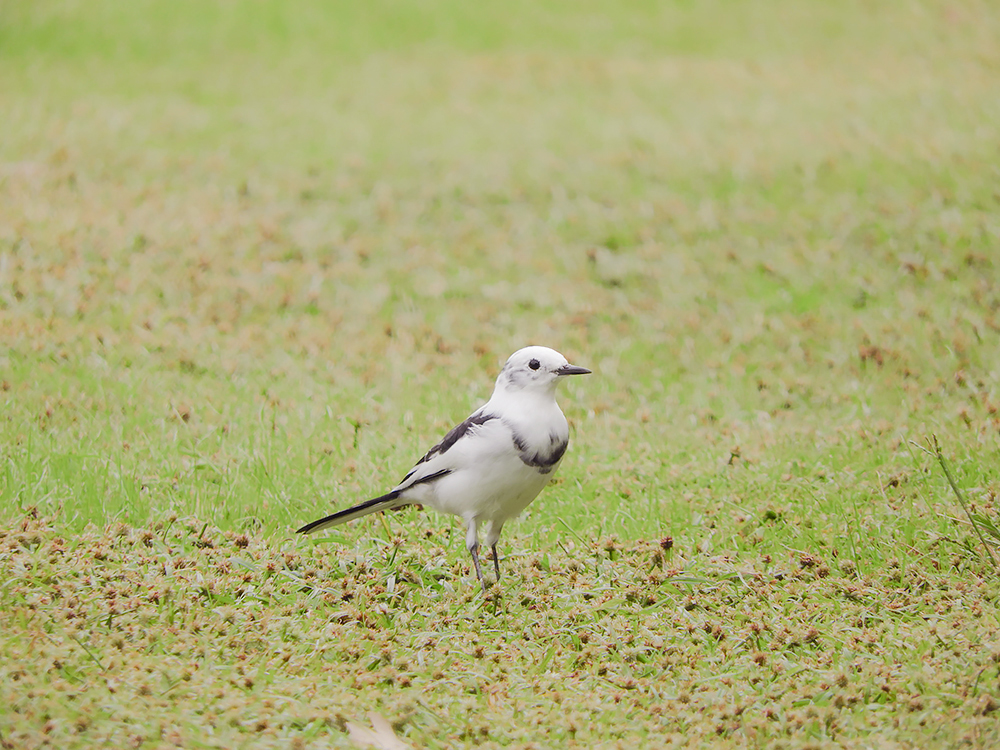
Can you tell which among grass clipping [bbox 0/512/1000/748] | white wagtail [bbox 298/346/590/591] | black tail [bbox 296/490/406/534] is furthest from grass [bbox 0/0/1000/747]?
white wagtail [bbox 298/346/590/591]

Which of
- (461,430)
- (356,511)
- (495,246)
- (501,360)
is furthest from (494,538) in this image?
(495,246)

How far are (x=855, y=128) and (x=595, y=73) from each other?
482cm

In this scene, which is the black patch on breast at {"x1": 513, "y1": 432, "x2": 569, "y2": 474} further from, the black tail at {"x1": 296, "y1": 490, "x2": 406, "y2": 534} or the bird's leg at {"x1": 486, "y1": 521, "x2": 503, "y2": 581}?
the black tail at {"x1": 296, "y1": 490, "x2": 406, "y2": 534}

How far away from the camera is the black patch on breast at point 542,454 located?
6.02 metres

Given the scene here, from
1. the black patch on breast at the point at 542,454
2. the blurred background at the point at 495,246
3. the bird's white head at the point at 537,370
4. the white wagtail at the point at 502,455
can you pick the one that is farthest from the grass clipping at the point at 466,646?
the bird's white head at the point at 537,370

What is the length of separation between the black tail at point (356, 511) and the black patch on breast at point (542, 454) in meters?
0.91

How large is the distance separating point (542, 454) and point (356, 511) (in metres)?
1.23

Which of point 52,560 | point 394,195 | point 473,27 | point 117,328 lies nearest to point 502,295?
point 394,195

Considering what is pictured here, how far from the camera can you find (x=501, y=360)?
34.1 ft

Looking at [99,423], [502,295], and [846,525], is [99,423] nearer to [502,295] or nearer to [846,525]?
[502,295]

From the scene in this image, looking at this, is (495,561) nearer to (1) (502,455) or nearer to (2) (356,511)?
(1) (502,455)

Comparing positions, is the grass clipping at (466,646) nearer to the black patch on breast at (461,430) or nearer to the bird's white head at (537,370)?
the black patch on breast at (461,430)

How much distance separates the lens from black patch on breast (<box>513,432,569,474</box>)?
19.8ft

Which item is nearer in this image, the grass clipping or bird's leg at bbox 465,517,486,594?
the grass clipping
